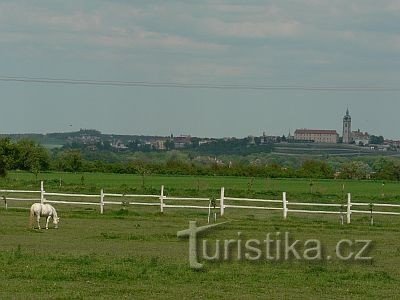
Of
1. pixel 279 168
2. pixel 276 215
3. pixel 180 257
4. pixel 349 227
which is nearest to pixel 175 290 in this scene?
pixel 180 257

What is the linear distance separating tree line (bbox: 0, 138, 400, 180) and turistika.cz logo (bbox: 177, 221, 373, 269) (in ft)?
219

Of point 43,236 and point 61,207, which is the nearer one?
point 43,236

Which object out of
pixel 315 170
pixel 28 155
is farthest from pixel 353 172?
pixel 28 155

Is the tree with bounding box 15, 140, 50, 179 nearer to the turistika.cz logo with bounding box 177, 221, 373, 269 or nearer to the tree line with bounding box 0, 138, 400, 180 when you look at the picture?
the tree line with bounding box 0, 138, 400, 180

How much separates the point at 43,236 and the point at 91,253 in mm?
5811

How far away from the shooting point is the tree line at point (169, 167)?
95.2 metres

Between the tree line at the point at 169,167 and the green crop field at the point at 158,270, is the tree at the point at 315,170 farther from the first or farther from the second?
the green crop field at the point at 158,270

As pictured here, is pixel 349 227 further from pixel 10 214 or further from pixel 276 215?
pixel 10 214

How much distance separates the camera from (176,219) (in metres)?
37.1

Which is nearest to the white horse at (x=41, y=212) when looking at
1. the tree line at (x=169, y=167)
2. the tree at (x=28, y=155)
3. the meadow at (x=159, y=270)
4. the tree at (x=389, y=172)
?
the meadow at (x=159, y=270)

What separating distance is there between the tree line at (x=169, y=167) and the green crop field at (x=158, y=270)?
65.1m

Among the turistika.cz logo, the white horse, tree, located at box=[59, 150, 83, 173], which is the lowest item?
the turistika.cz logo

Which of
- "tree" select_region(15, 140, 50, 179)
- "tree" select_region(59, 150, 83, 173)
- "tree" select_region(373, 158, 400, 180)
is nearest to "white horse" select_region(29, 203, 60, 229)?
"tree" select_region(15, 140, 50, 179)

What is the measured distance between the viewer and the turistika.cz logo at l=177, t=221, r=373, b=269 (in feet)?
69.9
